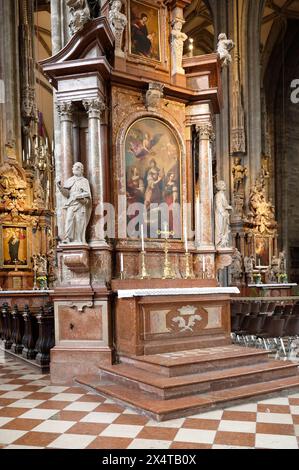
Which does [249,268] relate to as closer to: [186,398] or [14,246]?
[14,246]

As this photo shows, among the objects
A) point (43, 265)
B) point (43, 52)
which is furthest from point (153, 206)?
point (43, 52)

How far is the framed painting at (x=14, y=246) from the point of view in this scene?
16141 mm

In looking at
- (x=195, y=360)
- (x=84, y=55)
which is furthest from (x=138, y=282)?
(x=84, y=55)

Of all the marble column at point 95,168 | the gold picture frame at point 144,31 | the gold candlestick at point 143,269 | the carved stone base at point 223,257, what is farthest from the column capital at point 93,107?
the carved stone base at point 223,257

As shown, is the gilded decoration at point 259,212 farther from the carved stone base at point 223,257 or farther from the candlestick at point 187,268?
the candlestick at point 187,268

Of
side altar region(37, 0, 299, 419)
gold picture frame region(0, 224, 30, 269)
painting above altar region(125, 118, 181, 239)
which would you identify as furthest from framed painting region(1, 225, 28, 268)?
painting above altar region(125, 118, 181, 239)

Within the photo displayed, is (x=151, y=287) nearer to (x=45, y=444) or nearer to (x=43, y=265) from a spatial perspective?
(x=45, y=444)

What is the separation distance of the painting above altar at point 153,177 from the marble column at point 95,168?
2.19 feet

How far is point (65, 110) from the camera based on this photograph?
7.38m

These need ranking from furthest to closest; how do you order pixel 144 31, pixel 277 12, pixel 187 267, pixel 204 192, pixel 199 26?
pixel 199 26 → pixel 277 12 → pixel 204 192 → pixel 144 31 → pixel 187 267

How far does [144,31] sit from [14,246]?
32.4 feet

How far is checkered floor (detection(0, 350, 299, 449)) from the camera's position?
4.37 metres

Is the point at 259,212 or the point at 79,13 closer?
the point at 79,13

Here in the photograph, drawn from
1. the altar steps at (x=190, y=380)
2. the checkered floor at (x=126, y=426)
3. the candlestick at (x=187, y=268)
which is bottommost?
the checkered floor at (x=126, y=426)
